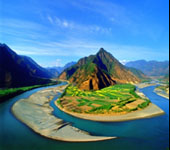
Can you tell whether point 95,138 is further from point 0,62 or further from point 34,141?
point 0,62

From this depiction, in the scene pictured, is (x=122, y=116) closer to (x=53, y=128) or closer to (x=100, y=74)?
(x=53, y=128)

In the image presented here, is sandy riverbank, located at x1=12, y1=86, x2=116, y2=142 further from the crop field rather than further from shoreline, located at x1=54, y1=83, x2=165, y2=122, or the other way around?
the crop field

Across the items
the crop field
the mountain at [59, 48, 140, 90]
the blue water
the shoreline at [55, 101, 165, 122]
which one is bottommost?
the blue water

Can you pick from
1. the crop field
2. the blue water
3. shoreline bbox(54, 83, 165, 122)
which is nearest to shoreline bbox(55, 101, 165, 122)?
shoreline bbox(54, 83, 165, 122)

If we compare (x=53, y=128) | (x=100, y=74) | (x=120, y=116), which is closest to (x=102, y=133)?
(x=120, y=116)

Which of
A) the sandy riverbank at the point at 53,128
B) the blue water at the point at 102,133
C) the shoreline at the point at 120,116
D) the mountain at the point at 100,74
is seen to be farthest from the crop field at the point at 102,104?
the mountain at the point at 100,74

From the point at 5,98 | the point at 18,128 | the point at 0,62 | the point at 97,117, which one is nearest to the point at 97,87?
the point at 97,117

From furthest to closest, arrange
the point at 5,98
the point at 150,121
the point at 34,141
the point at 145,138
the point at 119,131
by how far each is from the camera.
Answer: the point at 5,98, the point at 150,121, the point at 119,131, the point at 145,138, the point at 34,141
